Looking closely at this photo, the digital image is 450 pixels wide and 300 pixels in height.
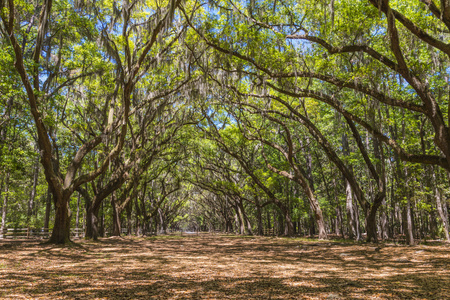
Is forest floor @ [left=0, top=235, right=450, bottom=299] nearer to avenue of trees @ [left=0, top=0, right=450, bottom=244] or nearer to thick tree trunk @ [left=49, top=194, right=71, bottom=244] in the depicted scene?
avenue of trees @ [left=0, top=0, right=450, bottom=244]

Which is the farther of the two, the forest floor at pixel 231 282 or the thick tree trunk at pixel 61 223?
the thick tree trunk at pixel 61 223

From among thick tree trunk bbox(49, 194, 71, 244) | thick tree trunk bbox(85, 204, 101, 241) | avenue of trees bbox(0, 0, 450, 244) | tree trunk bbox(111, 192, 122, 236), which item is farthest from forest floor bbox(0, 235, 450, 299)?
tree trunk bbox(111, 192, 122, 236)

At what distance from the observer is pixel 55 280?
17.2 feet

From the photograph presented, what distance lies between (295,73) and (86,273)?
26.4 ft

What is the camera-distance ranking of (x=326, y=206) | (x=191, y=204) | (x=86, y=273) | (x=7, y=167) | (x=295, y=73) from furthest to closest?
(x=191, y=204) → (x=326, y=206) → (x=7, y=167) → (x=295, y=73) → (x=86, y=273)

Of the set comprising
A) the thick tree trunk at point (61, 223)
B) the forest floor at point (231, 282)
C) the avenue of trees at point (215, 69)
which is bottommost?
the forest floor at point (231, 282)

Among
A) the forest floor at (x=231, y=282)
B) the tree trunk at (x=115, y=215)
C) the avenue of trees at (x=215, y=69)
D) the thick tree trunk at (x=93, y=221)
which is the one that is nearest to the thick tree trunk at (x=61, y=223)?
the avenue of trees at (x=215, y=69)

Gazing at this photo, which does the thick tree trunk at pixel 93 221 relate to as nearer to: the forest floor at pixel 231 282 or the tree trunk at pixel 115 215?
the tree trunk at pixel 115 215

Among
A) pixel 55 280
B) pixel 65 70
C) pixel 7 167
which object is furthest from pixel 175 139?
pixel 55 280

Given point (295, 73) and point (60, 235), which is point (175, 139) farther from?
point (295, 73)

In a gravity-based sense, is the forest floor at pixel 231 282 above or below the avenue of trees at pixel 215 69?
below

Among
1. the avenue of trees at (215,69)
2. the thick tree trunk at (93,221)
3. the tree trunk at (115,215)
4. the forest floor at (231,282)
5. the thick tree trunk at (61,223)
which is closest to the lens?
the forest floor at (231,282)

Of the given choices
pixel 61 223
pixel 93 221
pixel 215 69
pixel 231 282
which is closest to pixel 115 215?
pixel 93 221

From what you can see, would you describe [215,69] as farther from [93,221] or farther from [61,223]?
[93,221]
